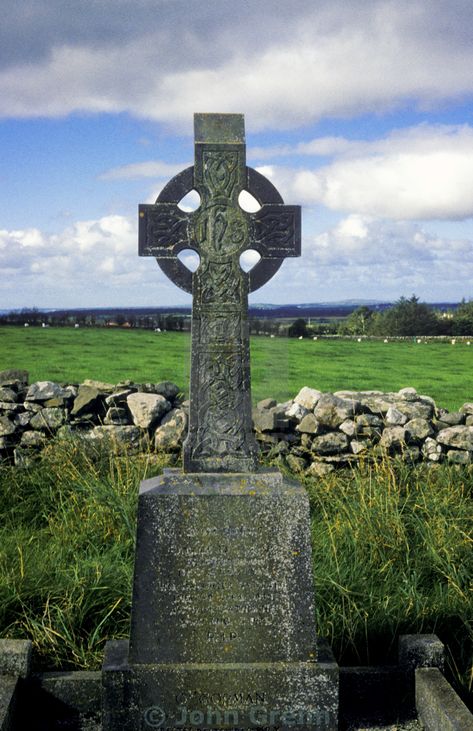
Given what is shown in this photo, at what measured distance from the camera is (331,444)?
31.0 ft

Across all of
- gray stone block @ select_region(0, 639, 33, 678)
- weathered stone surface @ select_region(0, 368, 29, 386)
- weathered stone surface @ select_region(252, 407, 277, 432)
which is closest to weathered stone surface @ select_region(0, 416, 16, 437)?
weathered stone surface @ select_region(0, 368, 29, 386)

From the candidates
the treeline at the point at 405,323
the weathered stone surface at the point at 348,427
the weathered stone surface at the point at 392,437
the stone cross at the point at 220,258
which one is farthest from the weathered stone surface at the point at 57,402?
the treeline at the point at 405,323

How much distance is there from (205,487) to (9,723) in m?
1.77

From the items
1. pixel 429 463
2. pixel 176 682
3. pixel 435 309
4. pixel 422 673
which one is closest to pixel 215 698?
pixel 176 682

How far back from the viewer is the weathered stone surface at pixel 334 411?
9641 mm

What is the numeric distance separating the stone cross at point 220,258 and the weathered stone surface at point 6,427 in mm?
5390

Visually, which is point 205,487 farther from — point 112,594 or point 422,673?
point 422,673

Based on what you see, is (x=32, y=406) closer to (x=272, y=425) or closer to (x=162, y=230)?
(x=272, y=425)

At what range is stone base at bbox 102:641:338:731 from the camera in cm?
455

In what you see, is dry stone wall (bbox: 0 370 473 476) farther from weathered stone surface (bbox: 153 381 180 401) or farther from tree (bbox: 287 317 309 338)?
tree (bbox: 287 317 309 338)

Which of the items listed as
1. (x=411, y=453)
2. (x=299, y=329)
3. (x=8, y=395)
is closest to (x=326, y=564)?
(x=411, y=453)

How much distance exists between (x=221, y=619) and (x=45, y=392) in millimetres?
5860

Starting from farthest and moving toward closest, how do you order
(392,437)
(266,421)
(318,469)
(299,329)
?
(299,329) → (266,421) → (392,437) → (318,469)

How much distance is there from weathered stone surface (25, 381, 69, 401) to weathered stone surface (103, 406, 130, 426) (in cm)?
73
